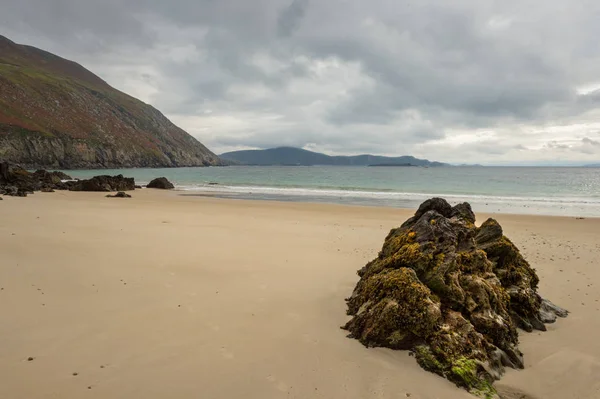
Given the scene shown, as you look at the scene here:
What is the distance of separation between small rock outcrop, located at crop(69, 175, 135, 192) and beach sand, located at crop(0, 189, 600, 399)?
29.5 meters

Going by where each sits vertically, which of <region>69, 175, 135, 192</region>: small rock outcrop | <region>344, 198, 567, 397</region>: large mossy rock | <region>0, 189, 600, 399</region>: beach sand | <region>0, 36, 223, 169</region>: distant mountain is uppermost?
<region>0, 36, 223, 169</region>: distant mountain

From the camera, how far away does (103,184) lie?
39.8 m

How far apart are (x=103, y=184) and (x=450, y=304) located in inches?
1669

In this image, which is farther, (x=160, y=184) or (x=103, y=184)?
(x=160, y=184)

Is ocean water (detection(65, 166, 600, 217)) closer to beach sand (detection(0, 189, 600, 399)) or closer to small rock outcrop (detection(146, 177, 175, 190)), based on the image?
small rock outcrop (detection(146, 177, 175, 190))

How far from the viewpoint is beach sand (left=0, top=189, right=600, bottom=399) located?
4629 mm

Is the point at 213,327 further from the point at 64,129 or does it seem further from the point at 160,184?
the point at 64,129

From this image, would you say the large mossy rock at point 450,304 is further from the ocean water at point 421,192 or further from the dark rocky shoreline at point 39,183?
the dark rocky shoreline at point 39,183

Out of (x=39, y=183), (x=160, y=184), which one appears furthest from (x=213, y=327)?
(x=160, y=184)

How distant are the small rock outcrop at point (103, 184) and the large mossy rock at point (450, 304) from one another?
39709mm

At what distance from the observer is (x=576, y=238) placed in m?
16.5

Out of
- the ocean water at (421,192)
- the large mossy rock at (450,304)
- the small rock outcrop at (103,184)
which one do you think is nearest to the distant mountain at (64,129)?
the ocean water at (421,192)

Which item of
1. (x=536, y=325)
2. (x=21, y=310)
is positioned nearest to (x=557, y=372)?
(x=536, y=325)

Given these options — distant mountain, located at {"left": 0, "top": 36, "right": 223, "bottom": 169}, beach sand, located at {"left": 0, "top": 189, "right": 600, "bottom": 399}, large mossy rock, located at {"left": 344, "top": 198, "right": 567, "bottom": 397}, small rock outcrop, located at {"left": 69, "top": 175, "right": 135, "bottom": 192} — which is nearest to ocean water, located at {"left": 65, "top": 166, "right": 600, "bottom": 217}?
small rock outcrop, located at {"left": 69, "top": 175, "right": 135, "bottom": 192}
